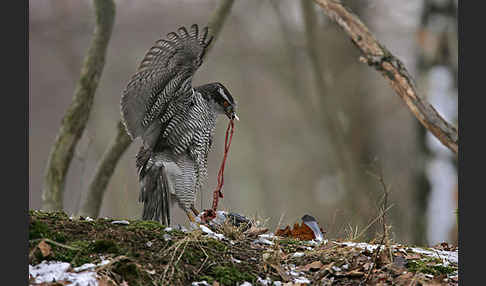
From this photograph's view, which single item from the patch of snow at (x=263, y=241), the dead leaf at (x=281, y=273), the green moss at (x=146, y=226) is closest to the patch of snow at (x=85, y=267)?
the green moss at (x=146, y=226)

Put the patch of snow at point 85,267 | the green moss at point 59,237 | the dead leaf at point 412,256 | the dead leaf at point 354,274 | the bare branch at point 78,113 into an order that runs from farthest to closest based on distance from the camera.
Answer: the bare branch at point 78,113 → the dead leaf at point 412,256 → the dead leaf at point 354,274 → the green moss at point 59,237 → the patch of snow at point 85,267

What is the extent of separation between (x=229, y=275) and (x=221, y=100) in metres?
1.84

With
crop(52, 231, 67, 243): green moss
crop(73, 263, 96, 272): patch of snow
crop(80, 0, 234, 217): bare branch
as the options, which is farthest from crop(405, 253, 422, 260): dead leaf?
crop(80, 0, 234, 217): bare branch

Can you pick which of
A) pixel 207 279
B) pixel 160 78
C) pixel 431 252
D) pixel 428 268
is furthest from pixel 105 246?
pixel 431 252

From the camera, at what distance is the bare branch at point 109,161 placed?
623 centimetres

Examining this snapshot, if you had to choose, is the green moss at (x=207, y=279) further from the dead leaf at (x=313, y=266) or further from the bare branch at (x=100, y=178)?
the bare branch at (x=100, y=178)

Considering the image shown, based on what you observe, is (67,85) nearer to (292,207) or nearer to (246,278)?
(292,207)

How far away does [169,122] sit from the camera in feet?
13.7

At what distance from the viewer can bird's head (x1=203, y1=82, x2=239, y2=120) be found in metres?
4.37

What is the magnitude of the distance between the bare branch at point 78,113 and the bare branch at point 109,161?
1.29 ft

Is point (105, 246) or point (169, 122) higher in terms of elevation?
point (169, 122)

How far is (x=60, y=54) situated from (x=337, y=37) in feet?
19.8

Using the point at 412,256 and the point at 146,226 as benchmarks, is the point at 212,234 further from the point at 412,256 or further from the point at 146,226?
the point at 412,256

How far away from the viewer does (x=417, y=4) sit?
1081 centimetres
